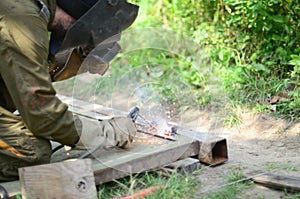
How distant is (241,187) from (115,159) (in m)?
0.68

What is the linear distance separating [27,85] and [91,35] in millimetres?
509

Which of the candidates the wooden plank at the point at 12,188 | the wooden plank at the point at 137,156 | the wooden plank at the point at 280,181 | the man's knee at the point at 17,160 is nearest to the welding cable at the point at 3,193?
the wooden plank at the point at 12,188

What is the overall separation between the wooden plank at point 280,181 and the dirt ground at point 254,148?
0.10 feet

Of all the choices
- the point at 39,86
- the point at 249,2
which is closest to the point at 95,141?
the point at 39,86

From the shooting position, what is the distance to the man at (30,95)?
2.43 metres

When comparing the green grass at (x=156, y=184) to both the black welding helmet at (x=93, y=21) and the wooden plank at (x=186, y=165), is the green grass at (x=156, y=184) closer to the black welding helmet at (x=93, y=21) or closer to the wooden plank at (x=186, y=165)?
the wooden plank at (x=186, y=165)

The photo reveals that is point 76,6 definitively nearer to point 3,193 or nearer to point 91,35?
point 91,35

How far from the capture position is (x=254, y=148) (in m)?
3.59

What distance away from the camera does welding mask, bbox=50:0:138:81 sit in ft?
8.91

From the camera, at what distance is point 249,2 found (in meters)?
4.23

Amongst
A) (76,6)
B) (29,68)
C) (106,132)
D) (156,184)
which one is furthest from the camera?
(106,132)

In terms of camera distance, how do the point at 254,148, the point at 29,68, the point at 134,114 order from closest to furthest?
the point at 29,68
the point at 134,114
the point at 254,148

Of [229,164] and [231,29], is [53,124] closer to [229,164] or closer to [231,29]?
[229,164]

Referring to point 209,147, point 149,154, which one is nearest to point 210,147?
point 209,147
